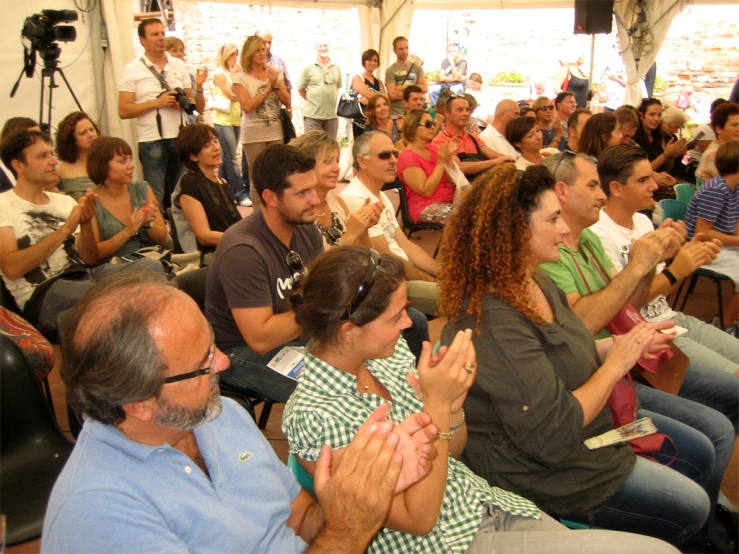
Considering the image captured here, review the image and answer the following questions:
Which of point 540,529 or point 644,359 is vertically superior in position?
point 644,359

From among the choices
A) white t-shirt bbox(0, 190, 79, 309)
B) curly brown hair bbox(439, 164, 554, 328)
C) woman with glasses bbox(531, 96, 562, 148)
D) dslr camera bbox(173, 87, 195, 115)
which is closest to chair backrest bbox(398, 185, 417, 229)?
dslr camera bbox(173, 87, 195, 115)

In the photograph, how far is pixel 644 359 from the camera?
2064 millimetres

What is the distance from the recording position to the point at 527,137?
5156mm

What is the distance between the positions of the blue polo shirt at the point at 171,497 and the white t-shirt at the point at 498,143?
4573mm

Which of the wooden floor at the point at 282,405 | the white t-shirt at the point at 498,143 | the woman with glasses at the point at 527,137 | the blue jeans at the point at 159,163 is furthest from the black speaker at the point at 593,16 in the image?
the blue jeans at the point at 159,163

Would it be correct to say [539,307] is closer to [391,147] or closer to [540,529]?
[540,529]

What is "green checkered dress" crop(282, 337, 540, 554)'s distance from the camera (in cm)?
137

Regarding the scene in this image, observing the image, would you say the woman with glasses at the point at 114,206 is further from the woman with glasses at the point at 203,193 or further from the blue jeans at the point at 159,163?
the blue jeans at the point at 159,163

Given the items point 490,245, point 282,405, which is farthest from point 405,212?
point 490,245

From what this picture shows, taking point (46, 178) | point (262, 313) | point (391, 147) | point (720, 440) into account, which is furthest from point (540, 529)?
point (46, 178)

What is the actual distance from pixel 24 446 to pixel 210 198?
1.88 m

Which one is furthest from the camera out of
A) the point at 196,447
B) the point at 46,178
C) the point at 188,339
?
the point at 46,178

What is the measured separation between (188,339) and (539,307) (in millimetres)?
1071

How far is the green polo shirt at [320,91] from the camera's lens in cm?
761
